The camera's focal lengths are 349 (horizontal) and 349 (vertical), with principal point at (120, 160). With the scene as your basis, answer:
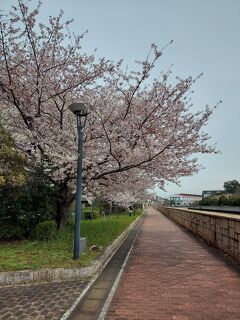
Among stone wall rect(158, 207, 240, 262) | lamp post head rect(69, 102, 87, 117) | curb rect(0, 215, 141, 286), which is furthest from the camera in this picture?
stone wall rect(158, 207, 240, 262)

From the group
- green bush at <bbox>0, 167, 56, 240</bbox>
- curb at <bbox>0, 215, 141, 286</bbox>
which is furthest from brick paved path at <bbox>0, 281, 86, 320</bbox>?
green bush at <bbox>0, 167, 56, 240</bbox>

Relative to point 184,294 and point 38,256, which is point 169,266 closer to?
point 184,294

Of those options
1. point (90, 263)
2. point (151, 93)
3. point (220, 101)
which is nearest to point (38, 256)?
point (90, 263)

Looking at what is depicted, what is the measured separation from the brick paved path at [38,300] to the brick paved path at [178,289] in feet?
2.68

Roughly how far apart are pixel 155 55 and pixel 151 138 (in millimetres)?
2762

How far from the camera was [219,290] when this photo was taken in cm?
653

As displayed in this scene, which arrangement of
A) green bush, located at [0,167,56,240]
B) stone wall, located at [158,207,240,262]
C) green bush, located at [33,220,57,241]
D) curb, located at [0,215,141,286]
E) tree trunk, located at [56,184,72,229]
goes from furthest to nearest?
1. tree trunk, located at [56,184,72,229]
2. green bush, located at [0,167,56,240]
3. green bush, located at [33,220,57,241]
4. stone wall, located at [158,207,240,262]
5. curb, located at [0,215,141,286]

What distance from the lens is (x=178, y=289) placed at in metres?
6.59

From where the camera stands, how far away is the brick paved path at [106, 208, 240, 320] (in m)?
5.23

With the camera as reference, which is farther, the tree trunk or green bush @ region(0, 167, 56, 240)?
the tree trunk

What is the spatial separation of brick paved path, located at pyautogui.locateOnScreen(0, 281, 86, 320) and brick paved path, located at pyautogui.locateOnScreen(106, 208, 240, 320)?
32.2 inches

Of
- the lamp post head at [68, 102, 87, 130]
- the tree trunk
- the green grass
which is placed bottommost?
the green grass

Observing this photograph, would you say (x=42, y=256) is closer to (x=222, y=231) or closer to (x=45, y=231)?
(x=45, y=231)

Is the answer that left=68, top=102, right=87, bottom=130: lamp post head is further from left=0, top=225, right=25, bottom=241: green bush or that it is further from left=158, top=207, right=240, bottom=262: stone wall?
left=0, top=225, right=25, bottom=241: green bush
